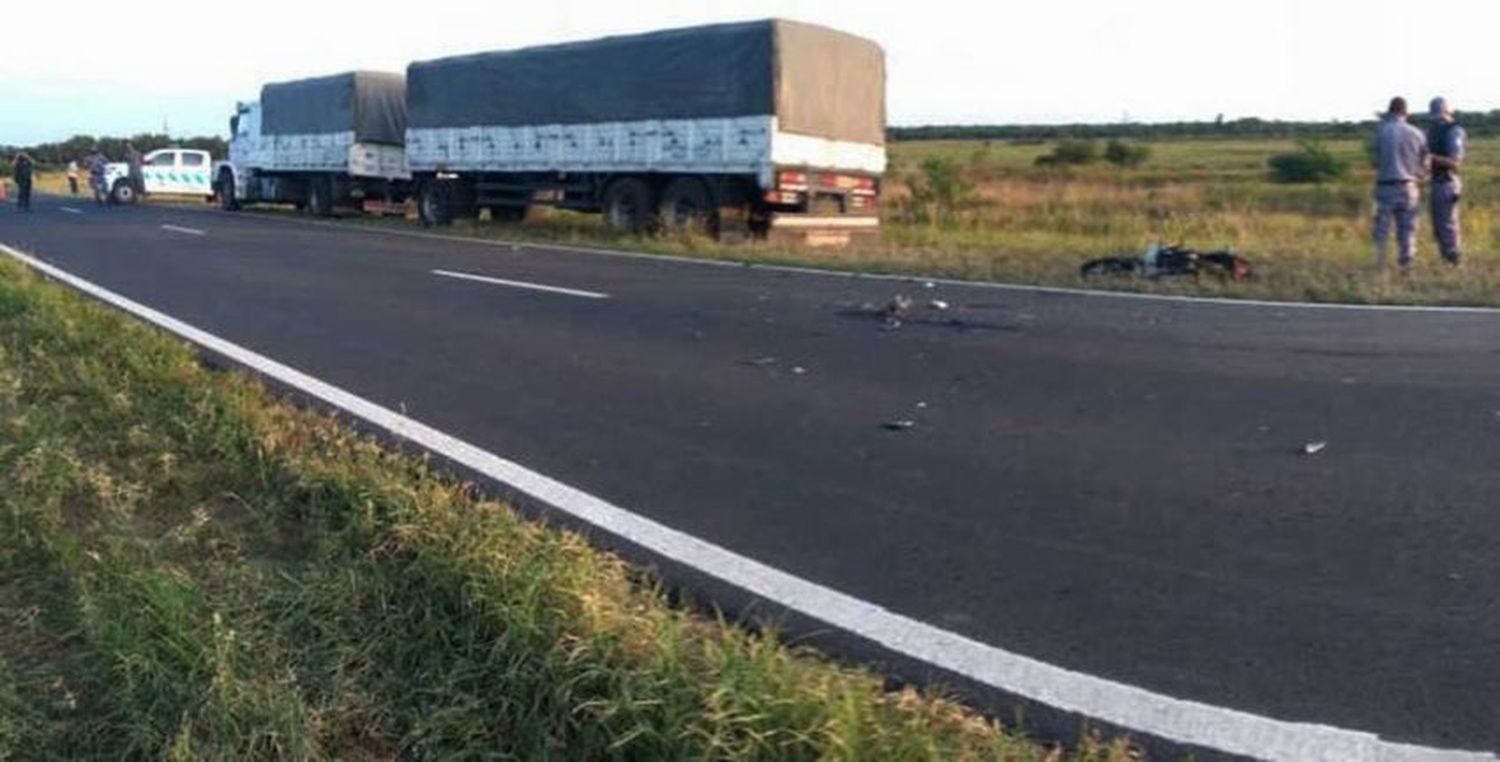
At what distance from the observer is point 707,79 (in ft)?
77.7

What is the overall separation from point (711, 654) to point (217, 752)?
117 centimetres

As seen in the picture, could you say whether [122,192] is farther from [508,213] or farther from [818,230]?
[818,230]

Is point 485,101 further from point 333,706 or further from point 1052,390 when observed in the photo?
point 333,706

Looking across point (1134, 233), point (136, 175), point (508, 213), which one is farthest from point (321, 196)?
point (1134, 233)

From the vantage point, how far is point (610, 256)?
20.6 meters

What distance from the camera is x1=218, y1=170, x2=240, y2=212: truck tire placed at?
1662 inches

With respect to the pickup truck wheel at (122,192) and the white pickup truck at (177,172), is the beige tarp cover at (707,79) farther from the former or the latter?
the white pickup truck at (177,172)

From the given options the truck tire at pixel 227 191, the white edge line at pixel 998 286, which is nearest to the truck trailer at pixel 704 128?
the white edge line at pixel 998 286

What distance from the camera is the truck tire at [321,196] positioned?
36719mm

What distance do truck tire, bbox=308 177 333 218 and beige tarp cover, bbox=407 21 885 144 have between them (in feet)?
29.8

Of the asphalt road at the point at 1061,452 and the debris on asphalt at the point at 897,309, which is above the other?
the debris on asphalt at the point at 897,309

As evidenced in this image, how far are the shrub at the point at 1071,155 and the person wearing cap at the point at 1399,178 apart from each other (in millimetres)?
46390

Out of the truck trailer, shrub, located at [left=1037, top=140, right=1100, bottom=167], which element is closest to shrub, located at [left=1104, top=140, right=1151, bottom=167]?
shrub, located at [left=1037, top=140, right=1100, bottom=167]

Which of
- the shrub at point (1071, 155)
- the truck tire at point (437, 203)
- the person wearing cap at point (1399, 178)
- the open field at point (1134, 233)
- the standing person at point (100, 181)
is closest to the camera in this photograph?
the open field at point (1134, 233)
